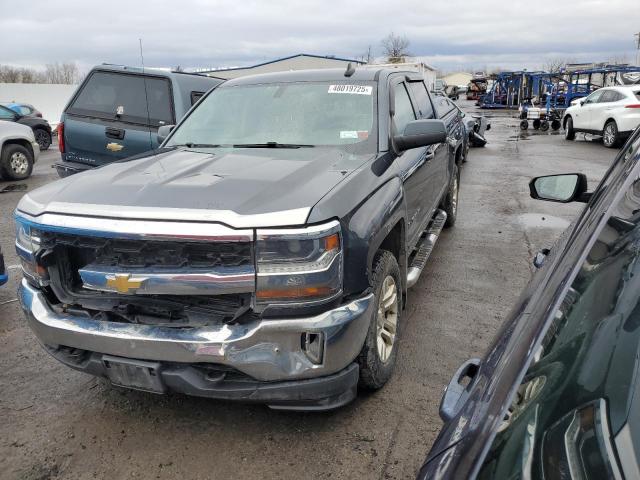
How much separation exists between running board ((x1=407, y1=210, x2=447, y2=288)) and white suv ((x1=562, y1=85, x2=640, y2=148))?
11340 millimetres

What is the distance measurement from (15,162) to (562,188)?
446 inches

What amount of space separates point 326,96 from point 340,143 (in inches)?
21.5

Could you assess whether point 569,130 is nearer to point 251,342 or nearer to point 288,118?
point 288,118

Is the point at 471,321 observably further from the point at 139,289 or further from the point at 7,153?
the point at 7,153

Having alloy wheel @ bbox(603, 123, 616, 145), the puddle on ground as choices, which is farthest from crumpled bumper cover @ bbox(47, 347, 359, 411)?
alloy wheel @ bbox(603, 123, 616, 145)

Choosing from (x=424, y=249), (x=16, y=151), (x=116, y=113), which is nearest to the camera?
(x=424, y=249)

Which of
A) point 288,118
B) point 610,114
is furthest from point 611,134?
point 288,118

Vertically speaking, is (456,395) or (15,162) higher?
(456,395)

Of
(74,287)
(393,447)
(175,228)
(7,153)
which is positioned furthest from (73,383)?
(7,153)

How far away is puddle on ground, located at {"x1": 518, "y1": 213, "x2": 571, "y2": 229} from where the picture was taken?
716 cm

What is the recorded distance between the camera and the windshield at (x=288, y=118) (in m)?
3.77

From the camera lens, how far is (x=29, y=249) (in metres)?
2.86

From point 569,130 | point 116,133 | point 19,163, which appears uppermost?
point 116,133

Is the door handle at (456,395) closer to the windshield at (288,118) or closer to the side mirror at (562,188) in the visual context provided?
the side mirror at (562,188)
